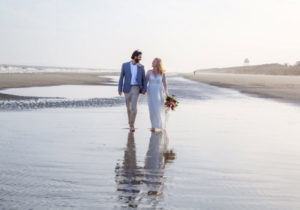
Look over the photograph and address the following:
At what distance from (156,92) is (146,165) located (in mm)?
4379

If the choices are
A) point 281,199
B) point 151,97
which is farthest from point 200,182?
point 151,97

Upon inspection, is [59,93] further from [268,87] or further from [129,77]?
[268,87]

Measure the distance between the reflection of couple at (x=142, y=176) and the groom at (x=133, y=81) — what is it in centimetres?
207

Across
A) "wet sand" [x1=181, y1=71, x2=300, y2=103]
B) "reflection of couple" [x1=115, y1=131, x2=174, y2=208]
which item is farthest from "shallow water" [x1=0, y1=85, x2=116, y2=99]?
"reflection of couple" [x1=115, y1=131, x2=174, y2=208]

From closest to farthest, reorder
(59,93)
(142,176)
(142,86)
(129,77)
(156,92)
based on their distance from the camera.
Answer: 1. (142,176)
2. (129,77)
3. (142,86)
4. (156,92)
5. (59,93)

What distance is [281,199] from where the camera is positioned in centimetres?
451

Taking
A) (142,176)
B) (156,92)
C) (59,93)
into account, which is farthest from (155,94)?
(59,93)

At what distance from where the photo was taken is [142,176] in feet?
17.5

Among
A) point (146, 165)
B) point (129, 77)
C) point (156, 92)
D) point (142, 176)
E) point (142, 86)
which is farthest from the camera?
point (156, 92)

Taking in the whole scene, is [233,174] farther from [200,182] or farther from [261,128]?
[261,128]

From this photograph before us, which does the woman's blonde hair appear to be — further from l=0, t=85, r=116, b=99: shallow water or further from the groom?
l=0, t=85, r=116, b=99: shallow water

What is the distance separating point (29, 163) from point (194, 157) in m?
2.76

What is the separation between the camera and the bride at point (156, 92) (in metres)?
9.98

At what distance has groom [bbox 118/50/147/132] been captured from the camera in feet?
31.8
